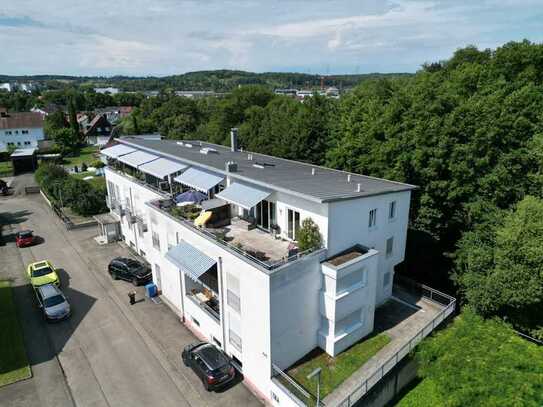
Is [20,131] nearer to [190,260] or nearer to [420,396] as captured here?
[190,260]

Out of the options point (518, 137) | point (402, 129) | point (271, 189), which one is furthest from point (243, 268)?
point (518, 137)

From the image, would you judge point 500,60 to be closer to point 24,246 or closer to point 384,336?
point 384,336

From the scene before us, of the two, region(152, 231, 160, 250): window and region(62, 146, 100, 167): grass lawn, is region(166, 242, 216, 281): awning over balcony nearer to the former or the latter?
region(152, 231, 160, 250): window

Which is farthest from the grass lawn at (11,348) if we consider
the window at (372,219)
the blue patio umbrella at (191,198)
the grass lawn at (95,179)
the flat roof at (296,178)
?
the grass lawn at (95,179)

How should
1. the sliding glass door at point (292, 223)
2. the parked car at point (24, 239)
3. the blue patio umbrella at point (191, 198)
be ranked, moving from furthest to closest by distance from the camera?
the parked car at point (24, 239), the blue patio umbrella at point (191, 198), the sliding glass door at point (292, 223)

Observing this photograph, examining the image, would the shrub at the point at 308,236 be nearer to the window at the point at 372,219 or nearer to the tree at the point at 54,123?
the window at the point at 372,219
